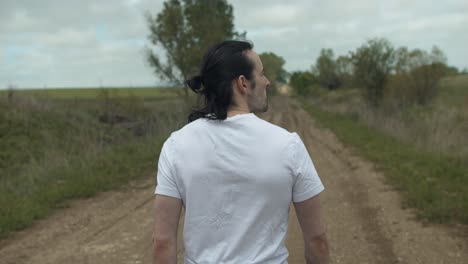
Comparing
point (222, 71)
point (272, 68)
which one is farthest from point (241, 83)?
point (272, 68)

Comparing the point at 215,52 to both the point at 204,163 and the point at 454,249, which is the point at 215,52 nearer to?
the point at 204,163

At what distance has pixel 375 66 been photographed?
26875mm

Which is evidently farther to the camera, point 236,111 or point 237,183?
point 236,111

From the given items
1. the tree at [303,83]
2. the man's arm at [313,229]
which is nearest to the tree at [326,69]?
the tree at [303,83]

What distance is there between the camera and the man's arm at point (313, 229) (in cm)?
184

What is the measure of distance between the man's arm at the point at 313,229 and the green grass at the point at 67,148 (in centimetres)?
574

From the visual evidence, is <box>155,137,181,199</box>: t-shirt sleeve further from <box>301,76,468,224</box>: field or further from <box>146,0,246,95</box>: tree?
<box>146,0,246,95</box>: tree

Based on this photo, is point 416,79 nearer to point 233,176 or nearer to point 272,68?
point 272,68

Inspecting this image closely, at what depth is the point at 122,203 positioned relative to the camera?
26.7 ft

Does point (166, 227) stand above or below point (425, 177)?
above

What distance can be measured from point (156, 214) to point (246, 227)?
366 millimetres

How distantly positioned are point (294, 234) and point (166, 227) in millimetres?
4606

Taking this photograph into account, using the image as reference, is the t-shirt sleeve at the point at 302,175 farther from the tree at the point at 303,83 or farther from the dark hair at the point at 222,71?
the tree at the point at 303,83

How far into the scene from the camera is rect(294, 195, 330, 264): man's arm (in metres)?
1.84
